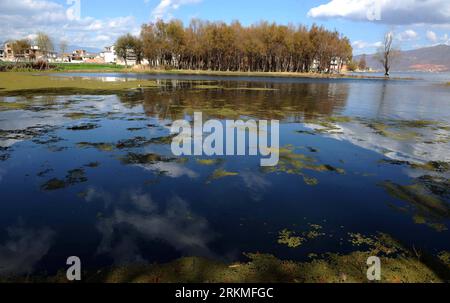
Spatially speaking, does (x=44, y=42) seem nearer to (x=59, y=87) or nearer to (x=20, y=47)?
(x=20, y=47)

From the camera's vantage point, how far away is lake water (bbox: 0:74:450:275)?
24.1 ft

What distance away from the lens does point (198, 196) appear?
1011 cm

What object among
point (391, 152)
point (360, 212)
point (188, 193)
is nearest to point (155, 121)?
point (188, 193)

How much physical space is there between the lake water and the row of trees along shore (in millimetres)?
129347

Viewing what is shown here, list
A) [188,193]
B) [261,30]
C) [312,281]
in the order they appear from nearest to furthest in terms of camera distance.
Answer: [312,281]
[188,193]
[261,30]

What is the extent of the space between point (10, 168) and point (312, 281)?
1145cm

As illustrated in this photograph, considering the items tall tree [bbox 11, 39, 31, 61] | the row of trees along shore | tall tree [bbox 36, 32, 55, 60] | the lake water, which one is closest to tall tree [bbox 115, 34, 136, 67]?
the row of trees along shore

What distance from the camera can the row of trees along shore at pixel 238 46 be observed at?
141000 mm

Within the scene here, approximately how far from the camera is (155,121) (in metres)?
22.0

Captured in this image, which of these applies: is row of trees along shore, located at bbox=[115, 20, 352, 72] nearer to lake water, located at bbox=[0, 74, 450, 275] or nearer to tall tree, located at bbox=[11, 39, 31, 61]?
tall tree, located at bbox=[11, 39, 31, 61]

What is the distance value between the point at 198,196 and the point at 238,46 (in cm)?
13831

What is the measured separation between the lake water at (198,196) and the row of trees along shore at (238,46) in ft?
424

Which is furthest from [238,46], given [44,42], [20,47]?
[20,47]

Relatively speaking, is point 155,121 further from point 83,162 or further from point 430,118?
point 430,118
